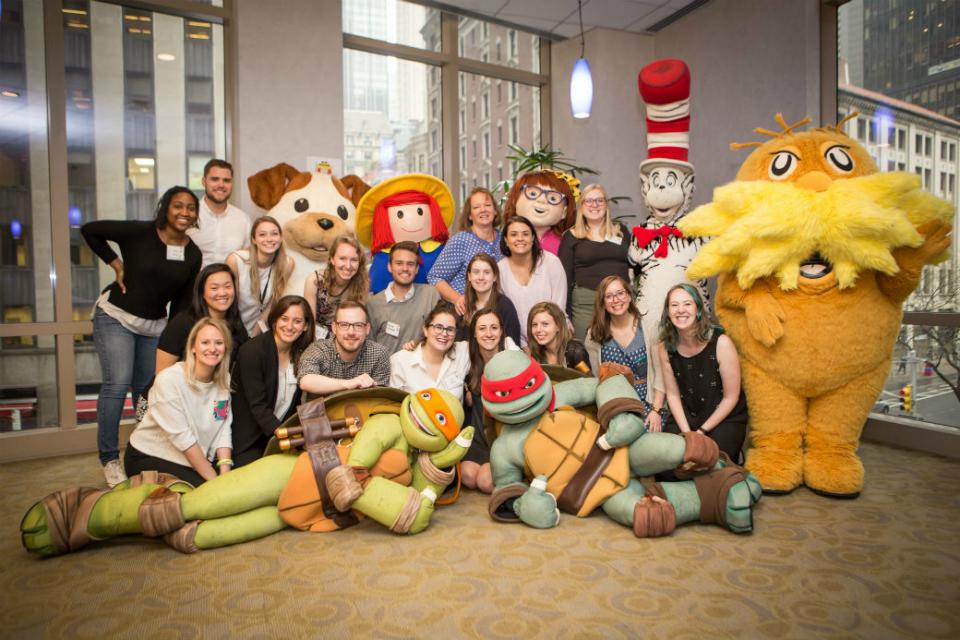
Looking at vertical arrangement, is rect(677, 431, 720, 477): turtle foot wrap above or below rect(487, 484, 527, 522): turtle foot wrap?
above

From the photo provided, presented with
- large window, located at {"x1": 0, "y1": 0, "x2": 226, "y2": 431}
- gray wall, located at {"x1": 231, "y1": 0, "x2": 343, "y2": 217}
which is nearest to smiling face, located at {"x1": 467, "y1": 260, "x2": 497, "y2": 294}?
gray wall, located at {"x1": 231, "y1": 0, "x2": 343, "y2": 217}

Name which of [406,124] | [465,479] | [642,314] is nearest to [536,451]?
[465,479]

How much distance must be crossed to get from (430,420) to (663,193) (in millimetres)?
1917

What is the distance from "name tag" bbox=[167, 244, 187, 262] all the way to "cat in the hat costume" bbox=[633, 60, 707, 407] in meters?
2.29

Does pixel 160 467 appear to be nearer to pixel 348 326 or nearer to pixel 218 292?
pixel 218 292

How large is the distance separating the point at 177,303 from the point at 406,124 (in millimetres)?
2530

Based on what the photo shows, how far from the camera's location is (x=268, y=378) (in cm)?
282

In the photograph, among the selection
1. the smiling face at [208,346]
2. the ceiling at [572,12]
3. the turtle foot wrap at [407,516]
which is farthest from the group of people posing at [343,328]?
the ceiling at [572,12]

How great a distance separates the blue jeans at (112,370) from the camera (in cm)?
319

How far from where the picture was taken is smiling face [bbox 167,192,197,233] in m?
3.11

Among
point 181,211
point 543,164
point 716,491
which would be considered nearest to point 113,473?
point 181,211

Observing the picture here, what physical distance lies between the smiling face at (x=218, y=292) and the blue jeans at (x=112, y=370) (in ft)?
1.99

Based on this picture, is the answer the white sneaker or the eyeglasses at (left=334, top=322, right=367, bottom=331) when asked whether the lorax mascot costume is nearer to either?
the eyeglasses at (left=334, top=322, right=367, bottom=331)

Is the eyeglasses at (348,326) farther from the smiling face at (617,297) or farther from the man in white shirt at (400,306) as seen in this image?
the smiling face at (617,297)
